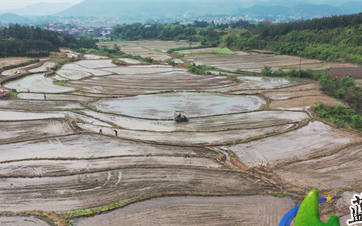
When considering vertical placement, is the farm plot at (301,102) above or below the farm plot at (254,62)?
below

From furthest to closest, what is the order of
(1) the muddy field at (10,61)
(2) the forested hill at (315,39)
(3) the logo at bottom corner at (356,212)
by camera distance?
(2) the forested hill at (315,39) < (1) the muddy field at (10,61) < (3) the logo at bottom corner at (356,212)

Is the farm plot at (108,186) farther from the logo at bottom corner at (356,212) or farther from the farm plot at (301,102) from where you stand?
the farm plot at (301,102)

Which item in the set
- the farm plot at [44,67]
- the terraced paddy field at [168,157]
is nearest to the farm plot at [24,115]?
the terraced paddy field at [168,157]

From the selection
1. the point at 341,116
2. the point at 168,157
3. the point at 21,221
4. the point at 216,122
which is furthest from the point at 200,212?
the point at 341,116

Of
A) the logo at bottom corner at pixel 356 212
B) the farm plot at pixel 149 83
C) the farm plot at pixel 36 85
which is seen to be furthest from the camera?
the farm plot at pixel 149 83

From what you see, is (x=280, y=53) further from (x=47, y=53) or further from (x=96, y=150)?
(x=96, y=150)
